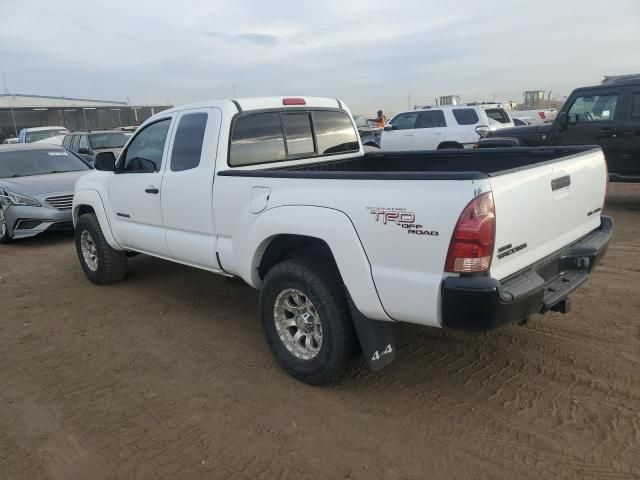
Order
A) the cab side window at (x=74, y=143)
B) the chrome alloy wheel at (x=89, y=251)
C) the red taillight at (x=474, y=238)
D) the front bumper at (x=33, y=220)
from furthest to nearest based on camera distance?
the cab side window at (x=74, y=143) < the front bumper at (x=33, y=220) < the chrome alloy wheel at (x=89, y=251) < the red taillight at (x=474, y=238)

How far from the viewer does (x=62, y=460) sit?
9.64 ft

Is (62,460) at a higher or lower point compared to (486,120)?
lower

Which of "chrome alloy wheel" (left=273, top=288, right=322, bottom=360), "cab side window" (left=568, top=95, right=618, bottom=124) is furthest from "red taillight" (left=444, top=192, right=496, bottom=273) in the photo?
"cab side window" (left=568, top=95, right=618, bottom=124)

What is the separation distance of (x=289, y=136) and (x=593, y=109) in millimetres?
6752

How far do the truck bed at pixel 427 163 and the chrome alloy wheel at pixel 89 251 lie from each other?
9.26 feet

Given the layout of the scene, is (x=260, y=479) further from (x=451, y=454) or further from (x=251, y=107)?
(x=251, y=107)

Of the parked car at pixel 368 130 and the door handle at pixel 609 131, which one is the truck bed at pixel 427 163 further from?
the parked car at pixel 368 130

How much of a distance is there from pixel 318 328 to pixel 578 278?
1.68 metres

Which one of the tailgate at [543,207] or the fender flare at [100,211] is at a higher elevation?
the tailgate at [543,207]

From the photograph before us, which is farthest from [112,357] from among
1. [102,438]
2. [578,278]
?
[578,278]

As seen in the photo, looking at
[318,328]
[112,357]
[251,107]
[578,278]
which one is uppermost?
[251,107]

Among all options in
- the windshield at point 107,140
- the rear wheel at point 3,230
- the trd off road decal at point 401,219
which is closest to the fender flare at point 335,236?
the trd off road decal at point 401,219

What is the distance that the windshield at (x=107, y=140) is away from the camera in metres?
14.6

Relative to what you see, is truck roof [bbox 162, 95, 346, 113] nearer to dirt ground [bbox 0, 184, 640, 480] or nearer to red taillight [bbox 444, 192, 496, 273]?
dirt ground [bbox 0, 184, 640, 480]
